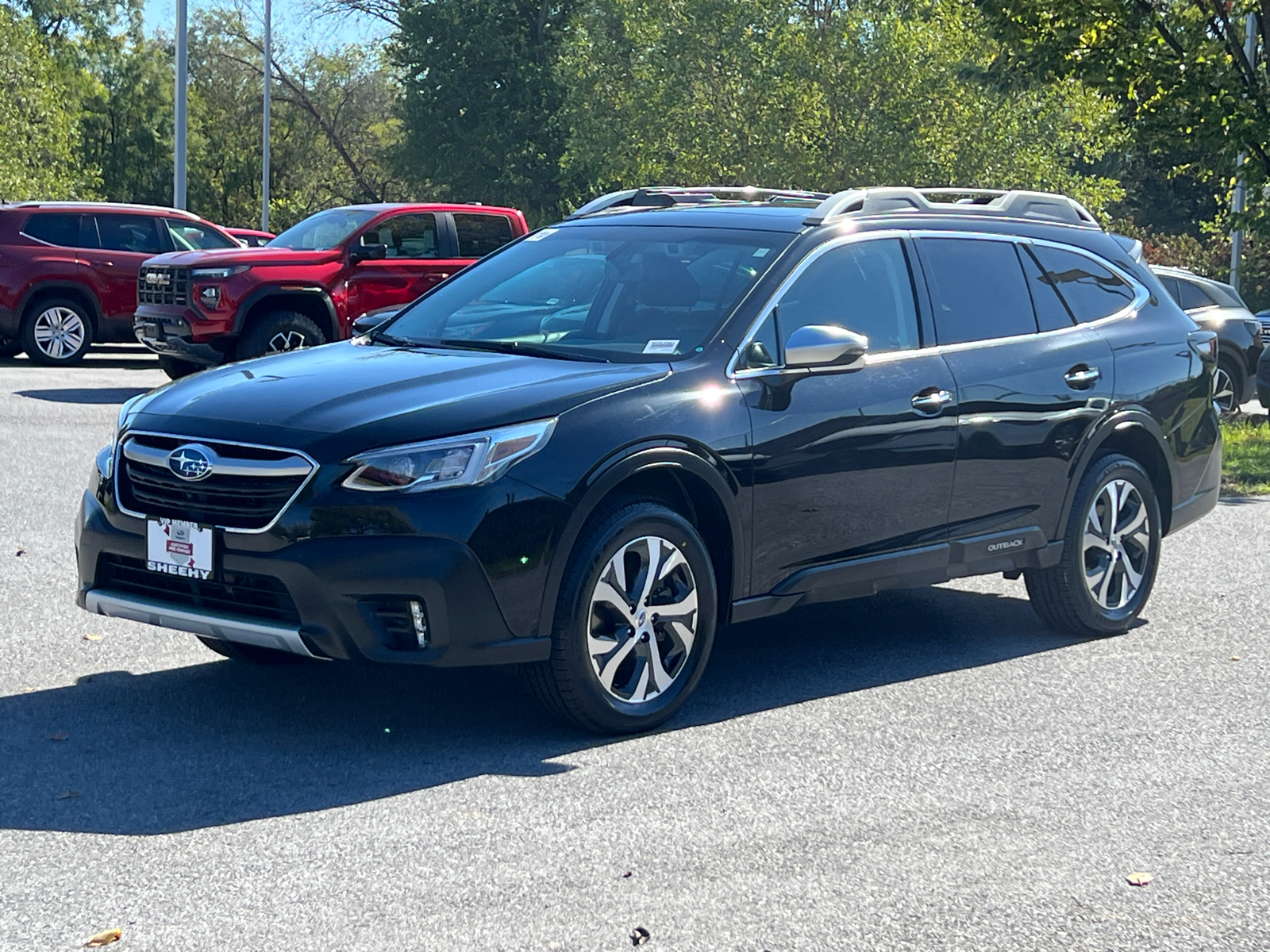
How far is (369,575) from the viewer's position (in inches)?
204

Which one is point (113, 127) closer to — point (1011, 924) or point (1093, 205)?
point (1093, 205)

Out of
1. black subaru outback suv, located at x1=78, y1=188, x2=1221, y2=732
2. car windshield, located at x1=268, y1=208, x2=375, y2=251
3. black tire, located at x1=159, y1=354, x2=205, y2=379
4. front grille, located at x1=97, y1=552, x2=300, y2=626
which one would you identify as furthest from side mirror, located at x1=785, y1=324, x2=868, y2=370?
black tire, located at x1=159, y1=354, x2=205, y2=379

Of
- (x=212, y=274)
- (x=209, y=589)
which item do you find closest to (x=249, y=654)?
(x=209, y=589)

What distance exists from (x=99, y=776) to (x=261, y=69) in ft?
206

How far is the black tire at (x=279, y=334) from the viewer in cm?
1680

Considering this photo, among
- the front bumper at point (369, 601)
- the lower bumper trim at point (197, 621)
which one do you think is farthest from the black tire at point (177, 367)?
the front bumper at point (369, 601)

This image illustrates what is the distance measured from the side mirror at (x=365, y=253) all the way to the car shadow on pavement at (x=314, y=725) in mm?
10948

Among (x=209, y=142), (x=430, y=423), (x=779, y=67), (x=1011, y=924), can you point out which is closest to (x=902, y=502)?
(x=430, y=423)

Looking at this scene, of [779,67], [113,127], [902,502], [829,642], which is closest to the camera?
[902,502]

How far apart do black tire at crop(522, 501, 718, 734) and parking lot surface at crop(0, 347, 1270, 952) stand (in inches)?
5.0

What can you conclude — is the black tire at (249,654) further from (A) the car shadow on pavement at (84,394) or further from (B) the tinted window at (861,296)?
(A) the car shadow on pavement at (84,394)

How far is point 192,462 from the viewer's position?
17.8 ft

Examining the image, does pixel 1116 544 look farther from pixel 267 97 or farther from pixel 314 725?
pixel 267 97

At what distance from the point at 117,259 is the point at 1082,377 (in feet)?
48.6
